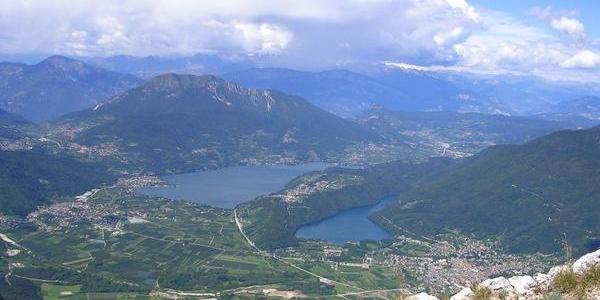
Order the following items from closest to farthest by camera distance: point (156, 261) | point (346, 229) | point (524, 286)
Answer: point (524, 286)
point (156, 261)
point (346, 229)

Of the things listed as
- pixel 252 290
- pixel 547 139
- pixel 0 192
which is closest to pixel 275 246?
pixel 252 290

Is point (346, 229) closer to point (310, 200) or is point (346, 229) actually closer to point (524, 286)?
point (310, 200)

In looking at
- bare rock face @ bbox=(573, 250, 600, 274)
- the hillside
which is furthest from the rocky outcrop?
the hillside

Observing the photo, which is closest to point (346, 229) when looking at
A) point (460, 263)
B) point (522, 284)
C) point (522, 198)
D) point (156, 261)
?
point (460, 263)

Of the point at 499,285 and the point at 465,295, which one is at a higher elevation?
the point at 499,285

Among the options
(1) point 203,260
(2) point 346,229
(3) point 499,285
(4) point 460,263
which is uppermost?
(3) point 499,285

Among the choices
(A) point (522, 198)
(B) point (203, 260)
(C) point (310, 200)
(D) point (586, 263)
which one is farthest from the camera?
(C) point (310, 200)

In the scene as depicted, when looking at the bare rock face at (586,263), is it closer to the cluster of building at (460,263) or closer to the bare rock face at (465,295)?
the bare rock face at (465,295)

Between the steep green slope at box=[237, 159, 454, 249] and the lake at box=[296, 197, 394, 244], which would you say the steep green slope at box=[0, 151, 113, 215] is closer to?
the steep green slope at box=[237, 159, 454, 249]

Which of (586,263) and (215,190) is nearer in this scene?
(586,263)
